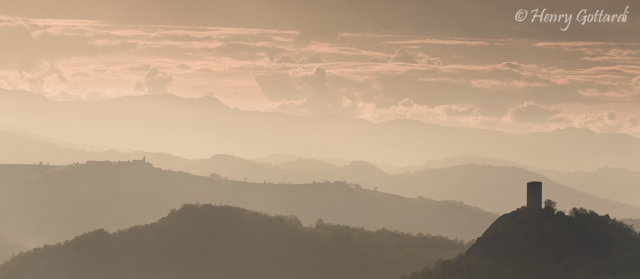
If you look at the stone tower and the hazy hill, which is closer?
the hazy hill

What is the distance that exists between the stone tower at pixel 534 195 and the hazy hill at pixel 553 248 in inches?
55.9

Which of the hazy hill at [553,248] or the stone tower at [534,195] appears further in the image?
the stone tower at [534,195]

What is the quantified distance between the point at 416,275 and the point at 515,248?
38.8 m

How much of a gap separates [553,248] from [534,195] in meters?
11.3

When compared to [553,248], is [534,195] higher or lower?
higher

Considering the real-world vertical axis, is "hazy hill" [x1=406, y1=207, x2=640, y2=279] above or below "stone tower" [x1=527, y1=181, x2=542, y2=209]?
below

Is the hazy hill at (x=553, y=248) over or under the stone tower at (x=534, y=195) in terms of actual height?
under

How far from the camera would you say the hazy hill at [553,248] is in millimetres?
108312

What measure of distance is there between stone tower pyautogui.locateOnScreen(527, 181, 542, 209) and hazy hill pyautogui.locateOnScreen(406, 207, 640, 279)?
4.66ft

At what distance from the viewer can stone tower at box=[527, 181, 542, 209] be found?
4944 inches

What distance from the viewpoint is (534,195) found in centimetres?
12725

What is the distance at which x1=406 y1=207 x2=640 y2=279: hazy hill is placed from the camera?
108 meters

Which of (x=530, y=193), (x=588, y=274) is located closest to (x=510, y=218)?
(x=530, y=193)

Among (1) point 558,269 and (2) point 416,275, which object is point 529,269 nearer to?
(1) point 558,269
